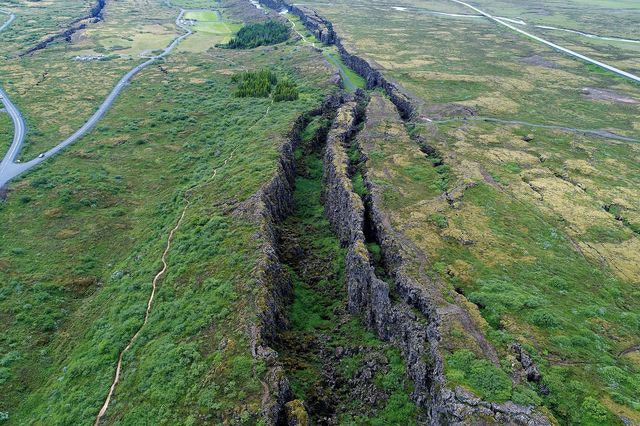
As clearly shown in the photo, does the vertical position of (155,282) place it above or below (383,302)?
below

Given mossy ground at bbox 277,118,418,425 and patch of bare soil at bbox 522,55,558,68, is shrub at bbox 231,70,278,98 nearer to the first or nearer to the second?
mossy ground at bbox 277,118,418,425

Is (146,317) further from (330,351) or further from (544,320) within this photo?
(544,320)

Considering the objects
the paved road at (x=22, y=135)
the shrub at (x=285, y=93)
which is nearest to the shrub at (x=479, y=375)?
the paved road at (x=22, y=135)

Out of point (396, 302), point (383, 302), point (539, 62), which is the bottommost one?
point (396, 302)

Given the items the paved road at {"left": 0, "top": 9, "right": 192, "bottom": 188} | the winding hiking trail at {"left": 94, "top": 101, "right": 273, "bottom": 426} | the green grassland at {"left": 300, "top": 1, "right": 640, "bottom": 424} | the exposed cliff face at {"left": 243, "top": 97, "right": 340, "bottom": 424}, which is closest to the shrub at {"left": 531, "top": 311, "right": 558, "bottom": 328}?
the green grassland at {"left": 300, "top": 1, "right": 640, "bottom": 424}

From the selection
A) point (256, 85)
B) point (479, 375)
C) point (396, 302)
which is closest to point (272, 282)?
point (396, 302)

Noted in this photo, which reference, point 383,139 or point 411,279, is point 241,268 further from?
point 383,139
